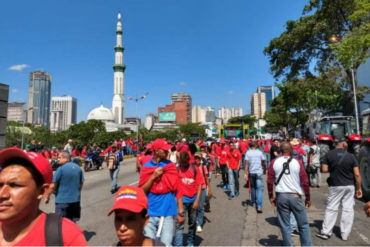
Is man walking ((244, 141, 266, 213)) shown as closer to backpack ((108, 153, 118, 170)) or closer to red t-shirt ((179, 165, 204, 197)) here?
red t-shirt ((179, 165, 204, 197))

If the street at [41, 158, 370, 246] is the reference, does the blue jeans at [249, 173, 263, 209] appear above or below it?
above

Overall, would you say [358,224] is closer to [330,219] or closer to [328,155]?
[330,219]

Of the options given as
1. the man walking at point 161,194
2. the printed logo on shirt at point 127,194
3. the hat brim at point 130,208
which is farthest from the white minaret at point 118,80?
the hat brim at point 130,208

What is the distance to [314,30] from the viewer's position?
18.1 m

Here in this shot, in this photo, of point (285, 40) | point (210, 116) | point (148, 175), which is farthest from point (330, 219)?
point (210, 116)

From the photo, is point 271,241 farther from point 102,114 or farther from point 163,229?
point 102,114

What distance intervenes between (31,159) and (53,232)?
42 centimetres

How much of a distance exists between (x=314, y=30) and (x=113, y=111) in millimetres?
103975

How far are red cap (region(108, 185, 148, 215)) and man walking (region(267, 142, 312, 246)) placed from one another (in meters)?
2.73

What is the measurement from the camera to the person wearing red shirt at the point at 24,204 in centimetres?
131

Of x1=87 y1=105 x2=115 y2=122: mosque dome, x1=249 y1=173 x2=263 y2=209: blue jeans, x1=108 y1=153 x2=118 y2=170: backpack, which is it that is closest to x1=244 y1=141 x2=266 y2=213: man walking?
x1=249 y1=173 x2=263 y2=209: blue jeans

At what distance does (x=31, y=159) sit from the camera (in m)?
1.37

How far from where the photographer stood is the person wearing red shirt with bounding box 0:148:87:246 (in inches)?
51.5

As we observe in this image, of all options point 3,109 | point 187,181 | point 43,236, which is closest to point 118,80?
point 3,109
